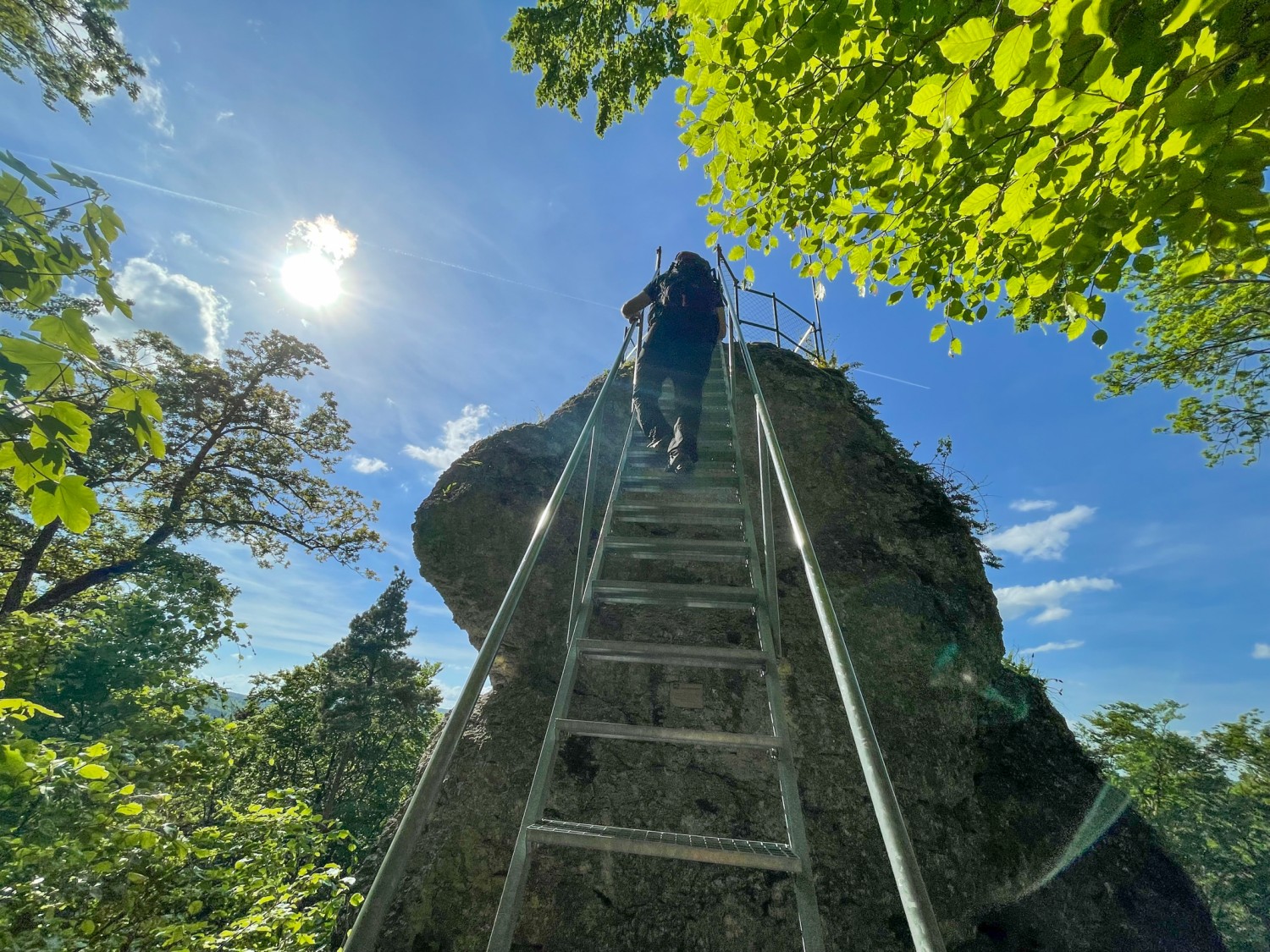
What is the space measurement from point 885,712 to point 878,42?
400 centimetres

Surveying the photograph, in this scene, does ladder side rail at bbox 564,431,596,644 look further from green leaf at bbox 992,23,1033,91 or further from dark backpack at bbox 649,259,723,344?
green leaf at bbox 992,23,1033,91

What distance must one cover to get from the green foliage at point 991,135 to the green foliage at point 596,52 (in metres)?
5.69

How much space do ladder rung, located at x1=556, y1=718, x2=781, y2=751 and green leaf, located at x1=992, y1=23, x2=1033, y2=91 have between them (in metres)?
2.41

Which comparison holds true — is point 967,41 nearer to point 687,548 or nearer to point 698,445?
point 687,548

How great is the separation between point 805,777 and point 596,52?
10.5m

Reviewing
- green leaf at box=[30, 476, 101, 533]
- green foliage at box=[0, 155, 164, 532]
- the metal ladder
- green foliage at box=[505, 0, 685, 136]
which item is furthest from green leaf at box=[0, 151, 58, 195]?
green foliage at box=[505, 0, 685, 136]

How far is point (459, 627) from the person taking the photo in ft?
13.8

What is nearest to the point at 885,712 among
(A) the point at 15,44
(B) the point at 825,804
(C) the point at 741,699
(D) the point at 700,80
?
(B) the point at 825,804

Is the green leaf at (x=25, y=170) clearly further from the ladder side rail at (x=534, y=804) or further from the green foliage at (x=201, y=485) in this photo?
the green foliage at (x=201, y=485)

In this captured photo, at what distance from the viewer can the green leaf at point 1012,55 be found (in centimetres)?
163

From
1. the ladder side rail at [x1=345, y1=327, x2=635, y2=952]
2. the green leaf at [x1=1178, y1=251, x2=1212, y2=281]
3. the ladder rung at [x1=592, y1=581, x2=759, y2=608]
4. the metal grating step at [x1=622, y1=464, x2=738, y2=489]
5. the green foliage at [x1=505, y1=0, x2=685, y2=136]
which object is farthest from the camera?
the green foliage at [x1=505, y1=0, x2=685, y2=136]

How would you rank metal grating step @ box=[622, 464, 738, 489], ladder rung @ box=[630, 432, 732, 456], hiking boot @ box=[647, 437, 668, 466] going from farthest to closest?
ladder rung @ box=[630, 432, 732, 456], hiking boot @ box=[647, 437, 668, 466], metal grating step @ box=[622, 464, 738, 489]

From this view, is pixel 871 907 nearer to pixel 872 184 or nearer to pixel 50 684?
pixel 872 184

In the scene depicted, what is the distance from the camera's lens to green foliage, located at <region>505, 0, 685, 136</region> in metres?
7.81
